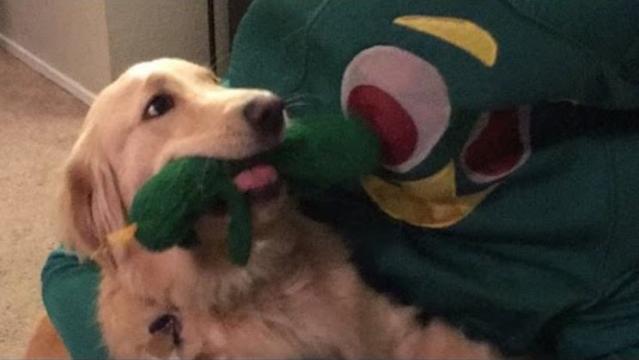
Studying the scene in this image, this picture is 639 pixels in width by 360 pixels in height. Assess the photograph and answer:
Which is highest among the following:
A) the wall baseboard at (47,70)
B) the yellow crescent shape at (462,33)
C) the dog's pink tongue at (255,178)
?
the yellow crescent shape at (462,33)

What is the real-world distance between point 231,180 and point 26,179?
143cm

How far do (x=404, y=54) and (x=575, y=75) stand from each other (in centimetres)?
16

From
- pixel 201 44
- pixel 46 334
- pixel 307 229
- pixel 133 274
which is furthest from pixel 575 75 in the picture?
pixel 201 44

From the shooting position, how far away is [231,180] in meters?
1.00

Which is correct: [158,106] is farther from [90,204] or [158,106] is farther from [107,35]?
[107,35]

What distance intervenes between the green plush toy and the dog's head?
2 cm

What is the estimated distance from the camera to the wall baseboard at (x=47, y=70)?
8.87ft

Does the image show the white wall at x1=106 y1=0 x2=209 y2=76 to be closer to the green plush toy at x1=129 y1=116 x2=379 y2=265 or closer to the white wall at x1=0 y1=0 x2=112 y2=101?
the white wall at x1=0 y1=0 x2=112 y2=101

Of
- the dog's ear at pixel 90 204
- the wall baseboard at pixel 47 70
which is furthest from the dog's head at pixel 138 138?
the wall baseboard at pixel 47 70

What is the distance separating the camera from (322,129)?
40.0 inches

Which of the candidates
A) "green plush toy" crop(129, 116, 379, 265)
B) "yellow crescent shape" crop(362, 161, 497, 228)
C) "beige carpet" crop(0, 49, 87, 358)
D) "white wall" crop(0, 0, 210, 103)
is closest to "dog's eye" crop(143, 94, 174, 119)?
"green plush toy" crop(129, 116, 379, 265)

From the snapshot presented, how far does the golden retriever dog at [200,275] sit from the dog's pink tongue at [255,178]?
4 cm

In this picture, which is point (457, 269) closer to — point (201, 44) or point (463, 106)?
point (463, 106)

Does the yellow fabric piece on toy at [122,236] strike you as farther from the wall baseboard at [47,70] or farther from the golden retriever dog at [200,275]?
the wall baseboard at [47,70]
